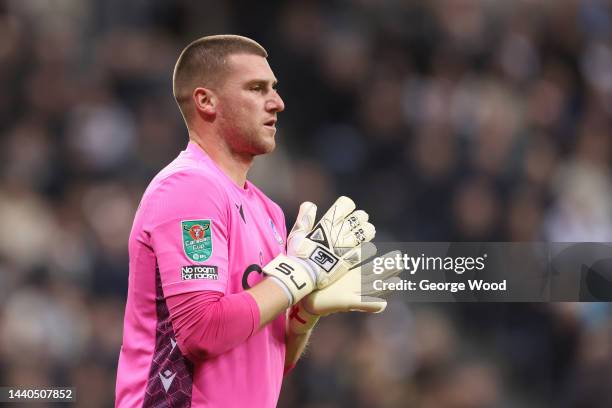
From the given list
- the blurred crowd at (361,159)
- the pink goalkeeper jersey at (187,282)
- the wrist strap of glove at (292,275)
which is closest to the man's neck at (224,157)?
the pink goalkeeper jersey at (187,282)

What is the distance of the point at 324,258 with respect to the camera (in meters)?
3.10

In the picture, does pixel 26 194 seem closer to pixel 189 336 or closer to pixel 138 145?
pixel 138 145

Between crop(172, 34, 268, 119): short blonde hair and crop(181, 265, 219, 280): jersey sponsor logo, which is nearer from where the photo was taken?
crop(181, 265, 219, 280): jersey sponsor logo

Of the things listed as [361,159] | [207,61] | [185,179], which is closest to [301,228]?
[185,179]

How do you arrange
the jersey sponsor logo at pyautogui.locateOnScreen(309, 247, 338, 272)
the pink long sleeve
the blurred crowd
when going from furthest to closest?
the blurred crowd → the jersey sponsor logo at pyautogui.locateOnScreen(309, 247, 338, 272) → the pink long sleeve

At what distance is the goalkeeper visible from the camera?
2.84 meters

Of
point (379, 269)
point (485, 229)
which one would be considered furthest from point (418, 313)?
point (379, 269)

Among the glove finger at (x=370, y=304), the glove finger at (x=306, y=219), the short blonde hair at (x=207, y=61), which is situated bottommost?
the glove finger at (x=370, y=304)

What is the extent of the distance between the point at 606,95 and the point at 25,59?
524 cm

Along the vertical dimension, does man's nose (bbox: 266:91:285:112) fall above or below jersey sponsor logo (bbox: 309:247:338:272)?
above

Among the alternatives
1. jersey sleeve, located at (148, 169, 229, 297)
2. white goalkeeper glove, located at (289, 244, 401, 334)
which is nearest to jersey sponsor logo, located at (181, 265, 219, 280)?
jersey sleeve, located at (148, 169, 229, 297)

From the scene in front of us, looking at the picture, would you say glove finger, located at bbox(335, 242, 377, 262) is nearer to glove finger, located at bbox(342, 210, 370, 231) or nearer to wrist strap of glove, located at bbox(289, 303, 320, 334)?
glove finger, located at bbox(342, 210, 370, 231)

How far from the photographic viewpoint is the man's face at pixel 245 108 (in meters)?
3.22

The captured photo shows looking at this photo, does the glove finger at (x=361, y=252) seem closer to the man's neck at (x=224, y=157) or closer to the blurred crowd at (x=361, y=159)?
the man's neck at (x=224, y=157)
